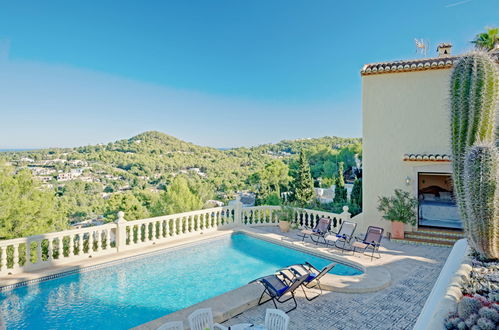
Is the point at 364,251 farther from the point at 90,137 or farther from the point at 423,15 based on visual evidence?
the point at 90,137

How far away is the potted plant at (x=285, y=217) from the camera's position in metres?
11.8

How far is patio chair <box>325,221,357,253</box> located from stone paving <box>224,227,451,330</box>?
1748 mm

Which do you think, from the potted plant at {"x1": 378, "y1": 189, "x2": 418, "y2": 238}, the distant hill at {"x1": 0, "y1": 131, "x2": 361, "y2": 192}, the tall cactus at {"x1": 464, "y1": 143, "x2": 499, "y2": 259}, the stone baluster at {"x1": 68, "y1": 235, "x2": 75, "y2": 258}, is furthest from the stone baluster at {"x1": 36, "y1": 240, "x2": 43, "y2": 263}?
the distant hill at {"x1": 0, "y1": 131, "x2": 361, "y2": 192}

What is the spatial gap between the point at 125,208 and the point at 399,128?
52.0 ft

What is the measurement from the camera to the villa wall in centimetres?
1079

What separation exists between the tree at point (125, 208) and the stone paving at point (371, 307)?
1279 centimetres

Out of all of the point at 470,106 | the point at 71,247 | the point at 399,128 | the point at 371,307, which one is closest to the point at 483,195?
the point at 470,106

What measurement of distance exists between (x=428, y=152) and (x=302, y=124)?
38164 millimetres

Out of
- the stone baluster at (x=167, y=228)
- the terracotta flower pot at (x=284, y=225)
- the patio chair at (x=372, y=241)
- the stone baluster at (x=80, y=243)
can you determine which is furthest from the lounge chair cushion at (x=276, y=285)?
the stone baluster at (x=80, y=243)

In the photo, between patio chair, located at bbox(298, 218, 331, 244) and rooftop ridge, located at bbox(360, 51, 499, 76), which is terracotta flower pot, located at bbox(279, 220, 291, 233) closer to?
patio chair, located at bbox(298, 218, 331, 244)

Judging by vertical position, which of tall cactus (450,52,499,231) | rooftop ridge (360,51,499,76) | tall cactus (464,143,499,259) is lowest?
tall cactus (464,143,499,259)

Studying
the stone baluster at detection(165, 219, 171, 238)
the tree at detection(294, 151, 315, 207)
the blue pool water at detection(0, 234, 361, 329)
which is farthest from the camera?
the tree at detection(294, 151, 315, 207)

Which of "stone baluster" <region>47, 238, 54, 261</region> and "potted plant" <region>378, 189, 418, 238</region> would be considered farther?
"potted plant" <region>378, 189, 418, 238</region>

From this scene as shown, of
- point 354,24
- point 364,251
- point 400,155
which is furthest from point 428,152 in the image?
point 354,24
